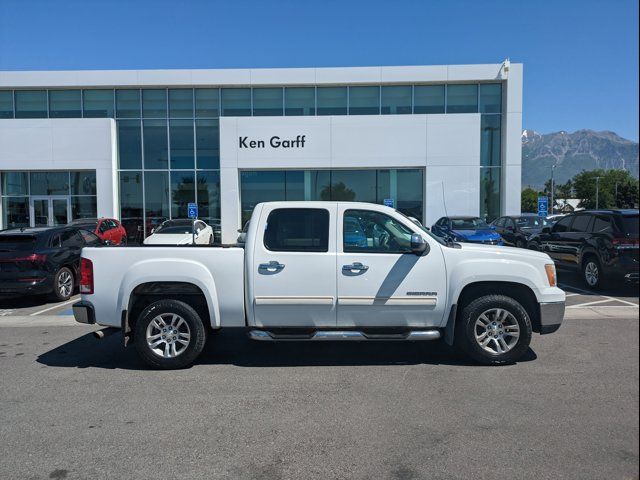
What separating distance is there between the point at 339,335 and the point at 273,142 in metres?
19.1

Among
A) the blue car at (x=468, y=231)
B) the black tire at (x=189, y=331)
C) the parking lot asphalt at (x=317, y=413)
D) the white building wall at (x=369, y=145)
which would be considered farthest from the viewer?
the white building wall at (x=369, y=145)

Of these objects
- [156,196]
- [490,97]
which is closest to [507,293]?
[490,97]

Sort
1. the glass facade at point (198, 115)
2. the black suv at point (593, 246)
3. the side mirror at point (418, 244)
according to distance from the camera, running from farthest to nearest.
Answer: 1. the glass facade at point (198, 115)
2. the black suv at point (593, 246)
3. the side mirror at point (418, 244)

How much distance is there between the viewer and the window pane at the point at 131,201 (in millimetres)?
24500

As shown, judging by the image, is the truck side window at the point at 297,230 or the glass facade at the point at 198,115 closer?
the truck side window at the point at 297,230

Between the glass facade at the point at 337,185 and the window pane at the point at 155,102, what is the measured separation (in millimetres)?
5512

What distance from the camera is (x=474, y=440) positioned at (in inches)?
152

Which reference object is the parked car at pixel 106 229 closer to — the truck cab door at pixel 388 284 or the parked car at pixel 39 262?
the parked car at pixel 39 262

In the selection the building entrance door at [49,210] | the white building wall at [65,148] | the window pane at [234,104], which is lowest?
the building entrance door at [49,210]

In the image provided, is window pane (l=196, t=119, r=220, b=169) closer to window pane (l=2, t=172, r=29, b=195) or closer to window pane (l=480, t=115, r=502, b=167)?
window pane (l=2, t=172, r=29, b=195)

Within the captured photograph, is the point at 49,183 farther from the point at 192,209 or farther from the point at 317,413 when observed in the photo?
the point at 317,413

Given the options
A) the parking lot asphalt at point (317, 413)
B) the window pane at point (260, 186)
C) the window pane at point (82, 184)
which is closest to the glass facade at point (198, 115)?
the window pane at point (82, 184)

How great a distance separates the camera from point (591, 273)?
11070 mm

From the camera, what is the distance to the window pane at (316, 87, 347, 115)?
24.7m
